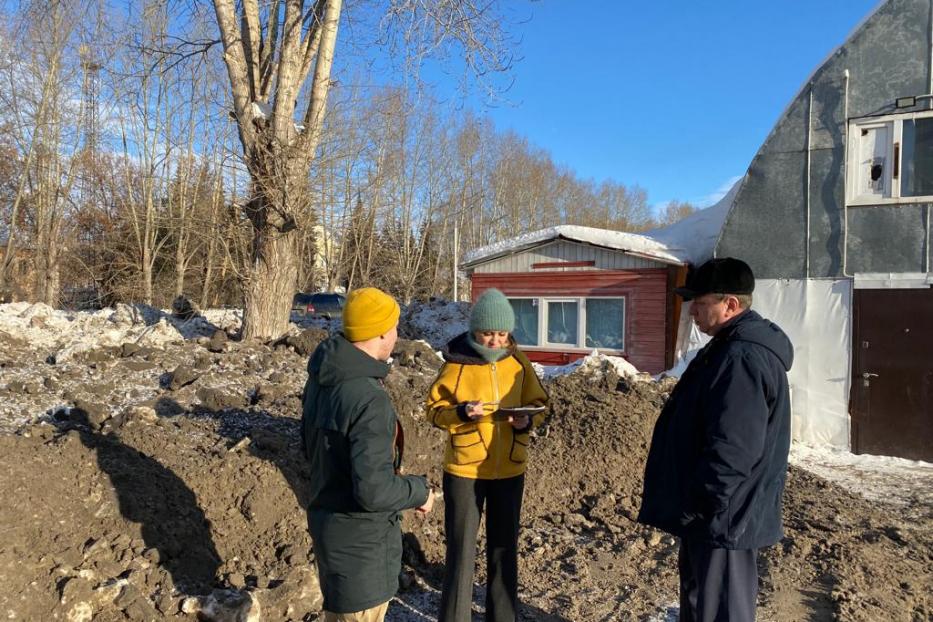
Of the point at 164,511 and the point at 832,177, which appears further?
the point at 832,177

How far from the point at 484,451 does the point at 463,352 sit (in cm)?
56

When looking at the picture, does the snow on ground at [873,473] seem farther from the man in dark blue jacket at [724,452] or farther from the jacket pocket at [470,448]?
the jacket pocket at [470,448]

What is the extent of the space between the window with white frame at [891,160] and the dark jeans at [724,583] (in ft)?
Answer: 27.1

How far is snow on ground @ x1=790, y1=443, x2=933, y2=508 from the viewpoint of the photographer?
6652mm

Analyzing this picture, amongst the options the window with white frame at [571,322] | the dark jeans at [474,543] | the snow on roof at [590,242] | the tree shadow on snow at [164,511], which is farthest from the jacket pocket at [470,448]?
the window with white frame at [571,322]

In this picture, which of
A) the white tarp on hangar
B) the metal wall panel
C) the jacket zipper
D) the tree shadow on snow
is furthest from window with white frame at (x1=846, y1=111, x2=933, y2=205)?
the tree shadow on snow

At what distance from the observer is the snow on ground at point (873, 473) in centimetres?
665

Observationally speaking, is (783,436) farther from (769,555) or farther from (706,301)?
(769,555)

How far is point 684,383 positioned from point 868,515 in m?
4.27

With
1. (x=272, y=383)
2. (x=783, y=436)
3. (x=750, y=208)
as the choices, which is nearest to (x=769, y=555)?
(x=783, y=436)

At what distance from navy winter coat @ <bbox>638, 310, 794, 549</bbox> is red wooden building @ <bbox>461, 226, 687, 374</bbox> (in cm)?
900

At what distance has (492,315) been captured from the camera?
3.26m

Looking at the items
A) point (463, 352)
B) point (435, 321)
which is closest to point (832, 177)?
point (463, 352)

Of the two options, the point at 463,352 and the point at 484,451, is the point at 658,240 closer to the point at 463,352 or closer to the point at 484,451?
the point at 463,352
